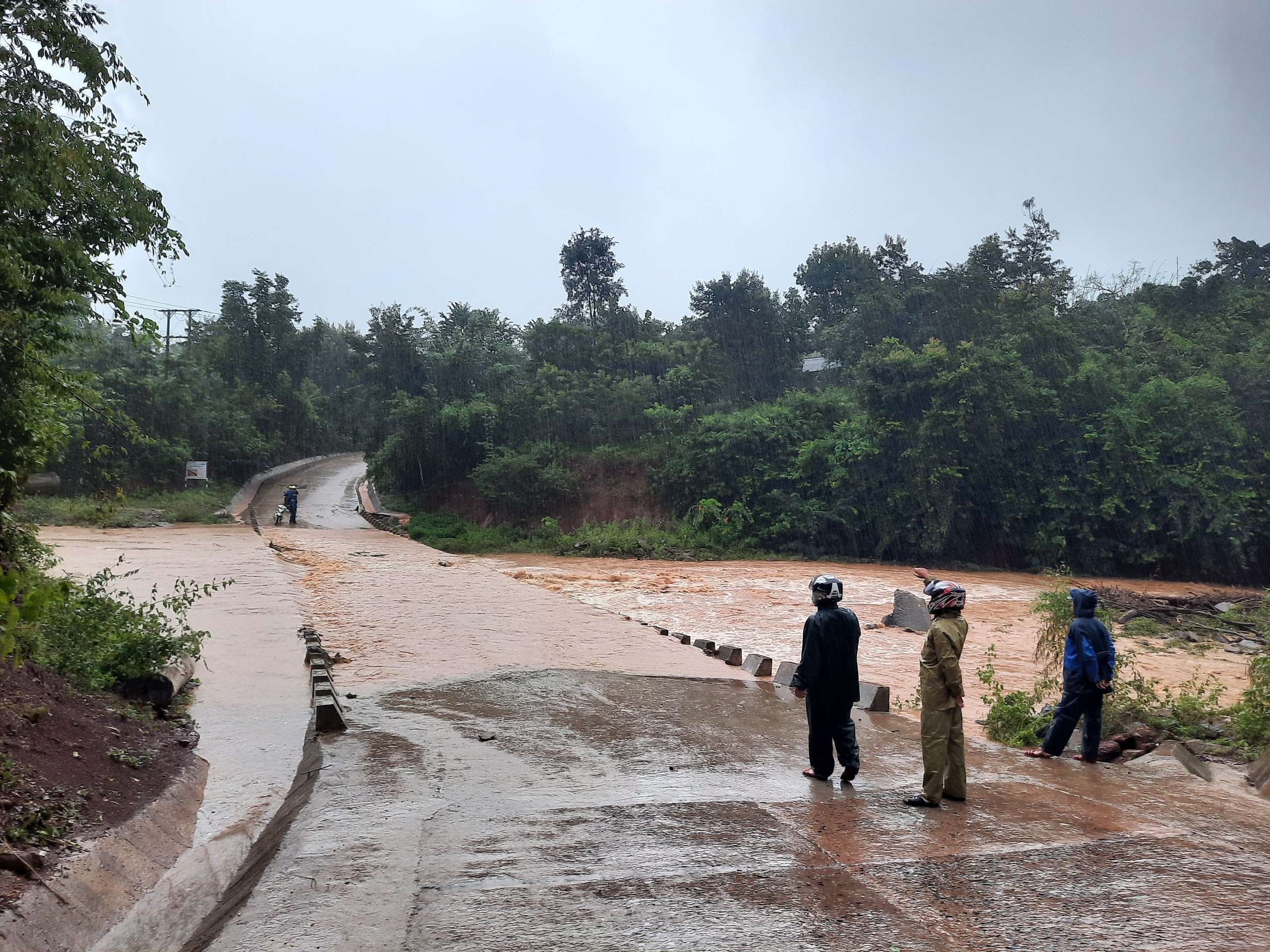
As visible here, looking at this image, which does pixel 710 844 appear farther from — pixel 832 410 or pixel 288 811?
pixel 832 410

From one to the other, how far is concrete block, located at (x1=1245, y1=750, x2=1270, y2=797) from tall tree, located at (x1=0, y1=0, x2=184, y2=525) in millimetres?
10981

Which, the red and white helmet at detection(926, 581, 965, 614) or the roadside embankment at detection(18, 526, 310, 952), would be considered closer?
the roadside embankment at detection(18, 526, 310, 952)

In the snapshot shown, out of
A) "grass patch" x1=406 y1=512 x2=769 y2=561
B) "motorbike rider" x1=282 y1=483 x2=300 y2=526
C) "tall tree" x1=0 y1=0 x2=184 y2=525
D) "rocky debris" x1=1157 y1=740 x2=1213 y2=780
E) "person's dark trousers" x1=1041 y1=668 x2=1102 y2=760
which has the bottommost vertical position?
"rocky debris" x1=1157 y1=740 x2=1213 y2=780

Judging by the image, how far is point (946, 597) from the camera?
6082 mm

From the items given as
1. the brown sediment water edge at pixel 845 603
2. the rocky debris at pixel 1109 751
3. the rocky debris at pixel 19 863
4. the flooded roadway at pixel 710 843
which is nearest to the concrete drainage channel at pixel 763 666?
the flooded roadway at pixel 710 843

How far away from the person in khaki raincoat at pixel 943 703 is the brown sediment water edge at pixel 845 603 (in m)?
5.04

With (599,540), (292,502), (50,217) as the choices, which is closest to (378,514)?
(292,502)

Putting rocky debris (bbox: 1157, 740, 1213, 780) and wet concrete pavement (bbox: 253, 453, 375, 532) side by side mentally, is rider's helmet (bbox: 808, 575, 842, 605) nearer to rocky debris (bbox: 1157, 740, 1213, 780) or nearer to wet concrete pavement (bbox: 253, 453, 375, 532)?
rocky debris (bbox: 1157, 740, 1213, 780)

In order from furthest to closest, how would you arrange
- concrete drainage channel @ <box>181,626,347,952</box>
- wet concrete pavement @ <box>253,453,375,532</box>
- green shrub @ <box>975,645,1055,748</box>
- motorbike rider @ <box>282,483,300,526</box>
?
wet concrete pavement @ <box>253,453,375,532</box> < motorbike rider @ <box>282,483,300,526</box> < green shrub @ <box>975,645,1055,748</box> < concrete drainage channel @ <box>181,626,347,952</box>

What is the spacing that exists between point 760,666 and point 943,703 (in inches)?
208

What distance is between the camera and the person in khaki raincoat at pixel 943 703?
5836 millimetres

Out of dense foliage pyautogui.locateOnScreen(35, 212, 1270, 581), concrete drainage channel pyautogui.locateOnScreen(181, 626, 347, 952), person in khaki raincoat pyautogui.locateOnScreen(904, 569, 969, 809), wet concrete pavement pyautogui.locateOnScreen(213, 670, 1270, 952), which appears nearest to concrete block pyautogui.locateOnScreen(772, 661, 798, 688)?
wet concrete pavement pyautogui.locateOnScreen(213, 670, 1270, 952)

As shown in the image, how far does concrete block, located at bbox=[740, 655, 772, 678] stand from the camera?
36.4ft

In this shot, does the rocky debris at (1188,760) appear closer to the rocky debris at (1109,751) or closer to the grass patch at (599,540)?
the rocky debris at (1109,751)
